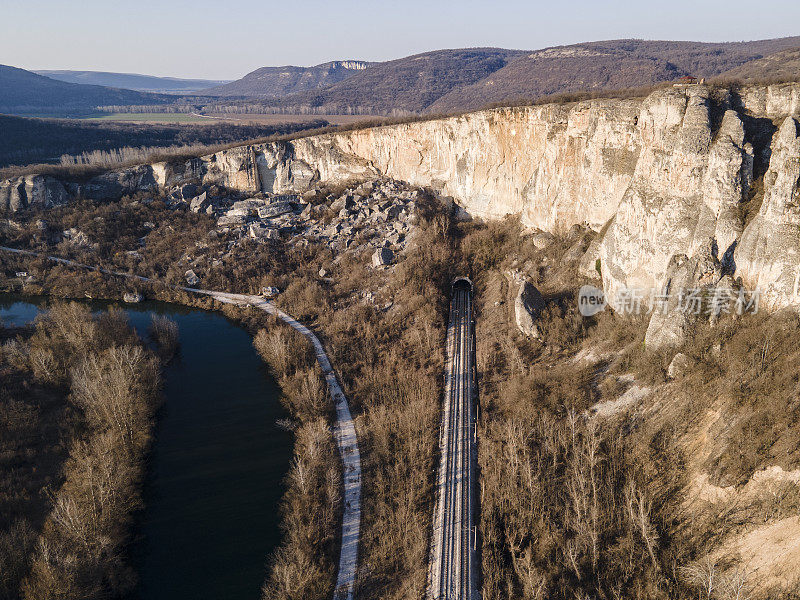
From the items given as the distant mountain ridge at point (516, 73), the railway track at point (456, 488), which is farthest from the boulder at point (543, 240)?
the distant mountain ridge at point (516, 73)

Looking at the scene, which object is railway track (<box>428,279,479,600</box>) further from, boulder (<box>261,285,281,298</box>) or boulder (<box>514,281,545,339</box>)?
boulder (<box>261,285,281,298</box>)

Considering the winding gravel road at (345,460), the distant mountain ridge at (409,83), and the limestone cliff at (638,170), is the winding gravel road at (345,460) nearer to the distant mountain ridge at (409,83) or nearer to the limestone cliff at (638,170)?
the limestone cliff at (638,170)

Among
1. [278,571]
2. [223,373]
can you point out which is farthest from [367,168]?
[278,571]

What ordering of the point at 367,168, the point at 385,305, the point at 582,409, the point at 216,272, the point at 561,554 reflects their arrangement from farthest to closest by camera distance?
the point at 367,168, the point at 216,272, the point at 385,305, the point at 582,409, the point at 561,554

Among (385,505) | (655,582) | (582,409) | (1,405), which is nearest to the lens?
(655,582)

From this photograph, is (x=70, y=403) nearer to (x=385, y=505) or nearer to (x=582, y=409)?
(x=385, y=505)
